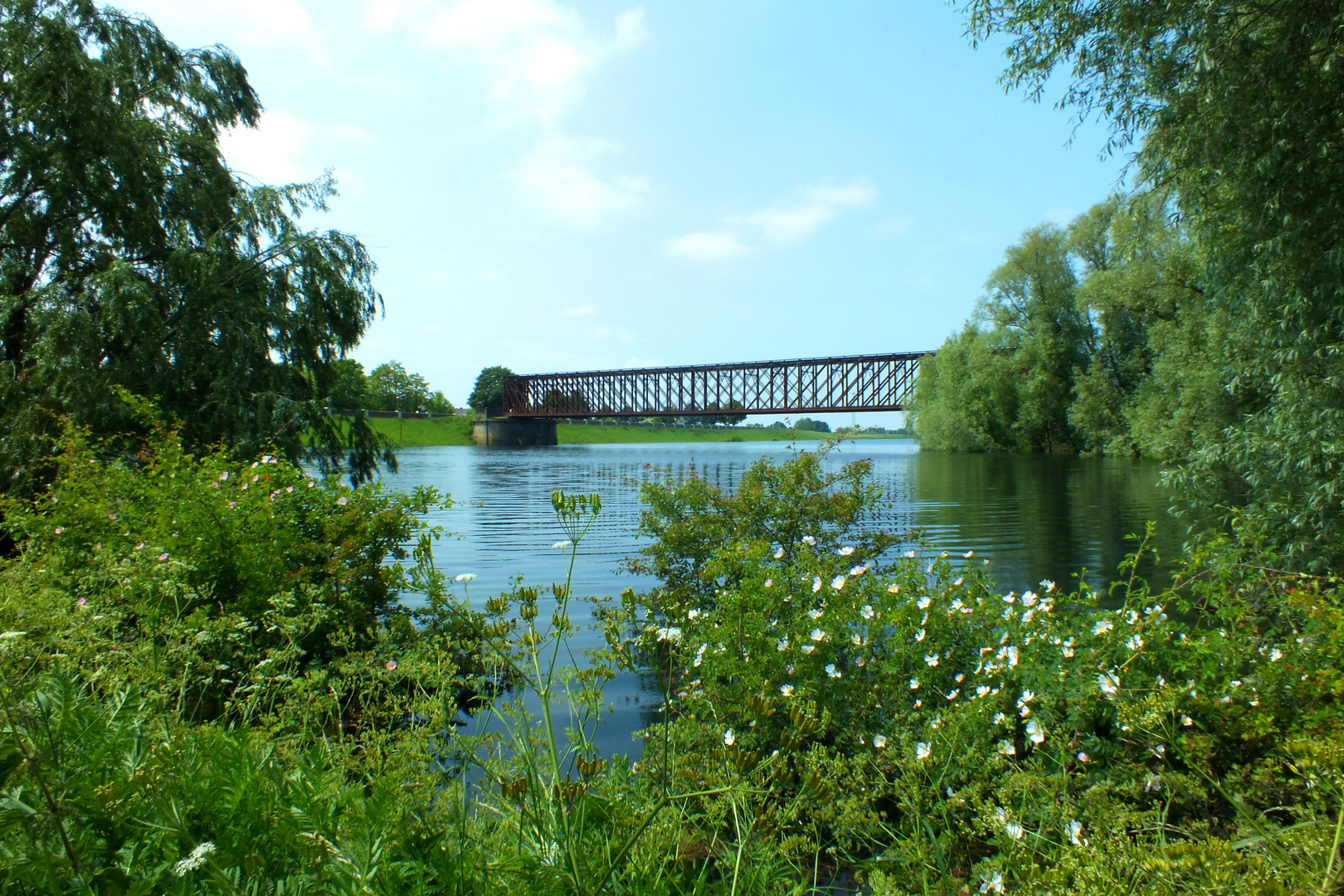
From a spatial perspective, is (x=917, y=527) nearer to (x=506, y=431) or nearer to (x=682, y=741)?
(x=682, y=741)

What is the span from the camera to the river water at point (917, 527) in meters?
10.3

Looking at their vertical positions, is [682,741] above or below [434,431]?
below

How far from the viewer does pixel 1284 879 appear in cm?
193

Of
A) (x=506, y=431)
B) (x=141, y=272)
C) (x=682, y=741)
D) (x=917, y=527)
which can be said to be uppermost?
(x=141, y=272)

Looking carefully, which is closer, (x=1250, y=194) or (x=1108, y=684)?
(x=1108, y=684)

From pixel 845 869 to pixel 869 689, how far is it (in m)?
0.86

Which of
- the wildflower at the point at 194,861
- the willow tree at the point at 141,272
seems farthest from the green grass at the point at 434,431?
the wildflower at the point at 194,861

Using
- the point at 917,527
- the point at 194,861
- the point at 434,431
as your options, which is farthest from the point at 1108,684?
the point at 434,431

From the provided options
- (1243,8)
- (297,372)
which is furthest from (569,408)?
(1243,8)

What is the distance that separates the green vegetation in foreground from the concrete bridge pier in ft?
293

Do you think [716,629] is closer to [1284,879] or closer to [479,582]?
[1284,879]

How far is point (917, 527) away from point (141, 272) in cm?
1427

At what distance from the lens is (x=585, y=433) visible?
422 ft

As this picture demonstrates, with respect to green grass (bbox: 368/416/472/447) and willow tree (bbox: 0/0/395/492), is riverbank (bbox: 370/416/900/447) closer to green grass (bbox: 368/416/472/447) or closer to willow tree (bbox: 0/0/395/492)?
green grass (bbox: 368/416/472/447)
